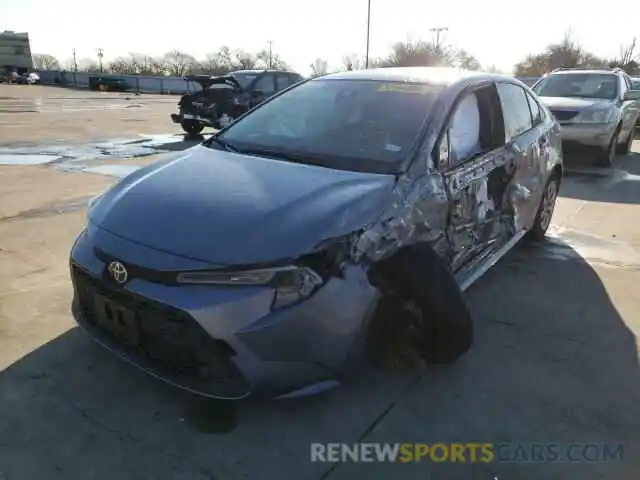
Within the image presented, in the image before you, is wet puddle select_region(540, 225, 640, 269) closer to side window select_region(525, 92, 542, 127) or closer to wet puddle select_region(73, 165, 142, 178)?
side window select_region(525, 92, 542, 127)

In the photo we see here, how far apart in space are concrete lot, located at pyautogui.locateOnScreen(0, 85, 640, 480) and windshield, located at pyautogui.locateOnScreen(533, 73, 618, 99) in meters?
6.38

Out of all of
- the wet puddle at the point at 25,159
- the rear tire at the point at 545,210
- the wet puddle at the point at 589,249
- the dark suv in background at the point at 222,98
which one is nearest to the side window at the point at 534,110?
the rear tire at the point at 545,210

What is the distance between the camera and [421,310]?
2600 millimetres

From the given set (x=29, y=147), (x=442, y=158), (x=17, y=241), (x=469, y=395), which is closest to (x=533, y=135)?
(x=442, y=158)

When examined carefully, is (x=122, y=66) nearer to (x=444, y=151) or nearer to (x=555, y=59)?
(x=555, y=59)

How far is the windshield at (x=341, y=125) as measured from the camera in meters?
2.98

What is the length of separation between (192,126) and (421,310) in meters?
11.1

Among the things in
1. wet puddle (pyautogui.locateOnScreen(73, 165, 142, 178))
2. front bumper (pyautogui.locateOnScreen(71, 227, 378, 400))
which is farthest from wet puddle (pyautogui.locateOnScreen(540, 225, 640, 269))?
wet puddle (pyautogui.locateOnScreen(73, 165, 142, 178))

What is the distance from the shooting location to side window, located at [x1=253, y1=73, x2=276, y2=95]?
12.7m

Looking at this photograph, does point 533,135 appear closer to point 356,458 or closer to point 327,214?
point 327,214

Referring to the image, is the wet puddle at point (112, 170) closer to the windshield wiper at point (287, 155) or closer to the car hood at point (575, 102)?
the windshield wiper at point (287, 155)

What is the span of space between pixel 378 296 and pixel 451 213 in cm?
87

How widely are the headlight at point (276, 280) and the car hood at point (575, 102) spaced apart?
7.50 metres

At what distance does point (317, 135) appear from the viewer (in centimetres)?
326
